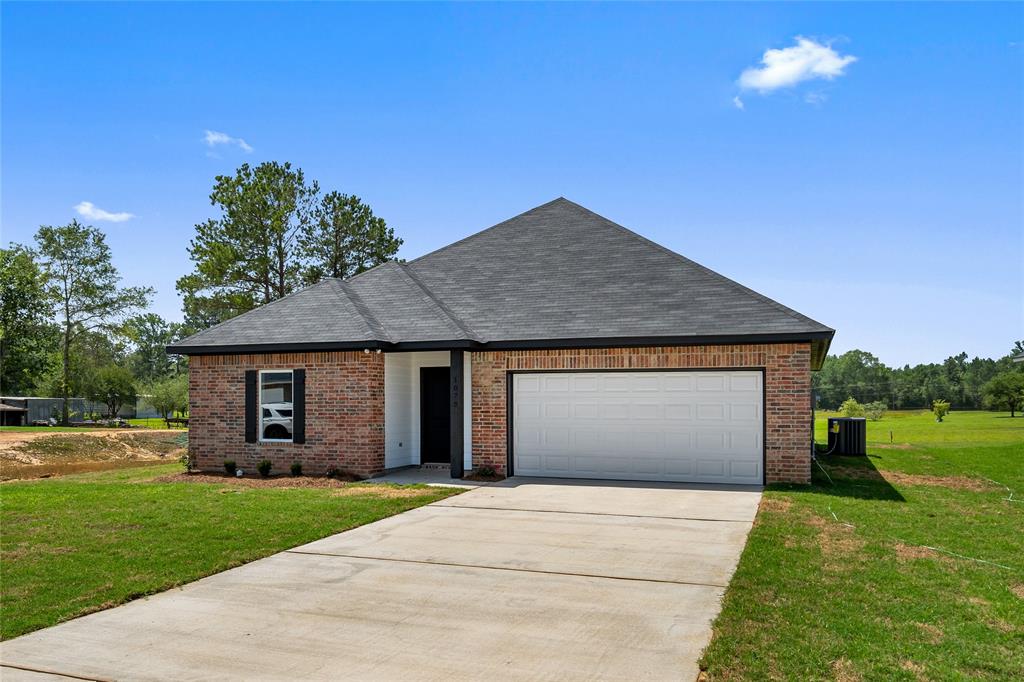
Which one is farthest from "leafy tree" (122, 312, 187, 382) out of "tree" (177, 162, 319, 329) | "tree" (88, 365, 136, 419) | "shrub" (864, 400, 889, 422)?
"shrub" (864, 400, 889, 422)

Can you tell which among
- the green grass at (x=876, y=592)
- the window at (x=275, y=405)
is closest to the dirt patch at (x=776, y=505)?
the green grass at (x=876, y=592)

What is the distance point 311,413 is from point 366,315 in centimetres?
240

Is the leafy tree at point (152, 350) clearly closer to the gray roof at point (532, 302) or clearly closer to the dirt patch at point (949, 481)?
the gray roof at point (532, 302)

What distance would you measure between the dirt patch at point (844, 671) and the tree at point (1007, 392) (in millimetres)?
64240

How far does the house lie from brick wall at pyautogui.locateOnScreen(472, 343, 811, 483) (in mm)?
26

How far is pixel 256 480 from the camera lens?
14.2 m

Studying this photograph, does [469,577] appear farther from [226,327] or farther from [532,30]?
[226,327]

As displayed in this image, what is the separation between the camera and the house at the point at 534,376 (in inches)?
516

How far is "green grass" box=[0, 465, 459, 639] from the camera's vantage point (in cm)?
634

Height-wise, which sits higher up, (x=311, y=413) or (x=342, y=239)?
(x=342, y=239)

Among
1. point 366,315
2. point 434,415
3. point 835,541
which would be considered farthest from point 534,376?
point 835,541

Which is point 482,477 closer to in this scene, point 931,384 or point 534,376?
point 534,376

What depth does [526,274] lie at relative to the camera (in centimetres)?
1667

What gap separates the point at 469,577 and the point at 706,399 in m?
7.72
